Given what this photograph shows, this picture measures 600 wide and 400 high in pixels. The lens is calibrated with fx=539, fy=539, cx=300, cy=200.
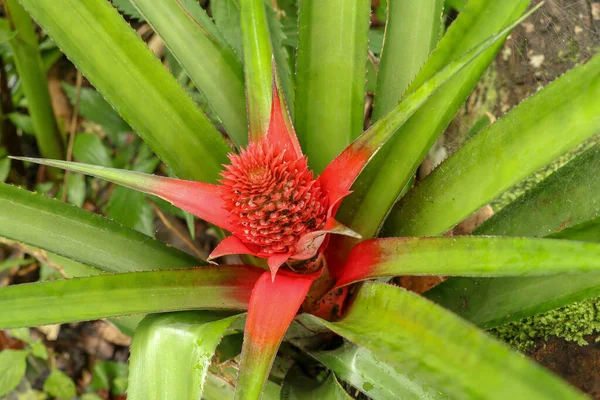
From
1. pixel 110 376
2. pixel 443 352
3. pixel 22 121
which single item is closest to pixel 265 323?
pixel 443 352

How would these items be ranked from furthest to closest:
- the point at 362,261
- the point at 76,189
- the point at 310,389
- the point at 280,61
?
the point at 76,189 → the point at 280,61 → the point at 310,389 → the point at 362,261

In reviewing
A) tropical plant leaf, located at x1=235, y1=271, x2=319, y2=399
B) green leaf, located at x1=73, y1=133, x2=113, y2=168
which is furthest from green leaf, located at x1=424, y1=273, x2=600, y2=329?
green leaf, located at x1=73, y1=133, x2=113, y2=168

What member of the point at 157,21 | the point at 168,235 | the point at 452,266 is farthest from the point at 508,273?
the point at 168,235

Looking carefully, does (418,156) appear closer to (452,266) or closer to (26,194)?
(452,266)

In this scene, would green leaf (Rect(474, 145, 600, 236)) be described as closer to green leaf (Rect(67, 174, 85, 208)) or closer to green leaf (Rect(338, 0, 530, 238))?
green leaf (Rect(338, 0, 530, 238))

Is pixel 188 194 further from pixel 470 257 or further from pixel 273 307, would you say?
pixel 470 257

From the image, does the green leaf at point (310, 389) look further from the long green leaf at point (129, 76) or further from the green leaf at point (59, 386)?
the green leaf at point (59, 386)

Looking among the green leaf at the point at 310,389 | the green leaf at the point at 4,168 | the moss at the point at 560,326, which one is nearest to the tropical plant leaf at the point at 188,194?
the green leaf at the point at 310,389
